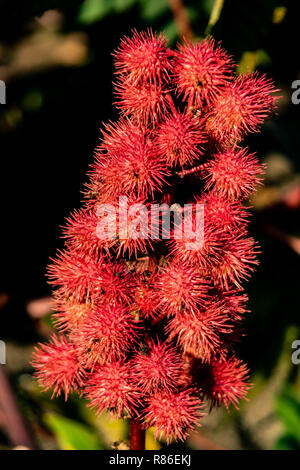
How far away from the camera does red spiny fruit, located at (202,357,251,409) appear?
763 mm

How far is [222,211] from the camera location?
662mm

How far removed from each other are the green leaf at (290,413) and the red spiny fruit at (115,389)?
0.88 m

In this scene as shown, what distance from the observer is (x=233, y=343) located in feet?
2.52

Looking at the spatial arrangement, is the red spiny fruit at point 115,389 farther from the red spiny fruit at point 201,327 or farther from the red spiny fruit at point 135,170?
the red spiny fruit at point 135,170

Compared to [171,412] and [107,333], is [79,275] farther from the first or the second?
[171,412]

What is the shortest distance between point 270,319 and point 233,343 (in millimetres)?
1086

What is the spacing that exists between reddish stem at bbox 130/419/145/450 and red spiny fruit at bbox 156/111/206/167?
40 centimetres

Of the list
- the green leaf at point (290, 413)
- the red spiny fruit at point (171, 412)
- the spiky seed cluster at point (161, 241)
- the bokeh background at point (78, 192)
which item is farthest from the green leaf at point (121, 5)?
the green leaf at point (290, 413)

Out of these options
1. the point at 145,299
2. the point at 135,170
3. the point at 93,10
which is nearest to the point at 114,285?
the point at 145,299

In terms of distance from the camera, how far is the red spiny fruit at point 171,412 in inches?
26.9

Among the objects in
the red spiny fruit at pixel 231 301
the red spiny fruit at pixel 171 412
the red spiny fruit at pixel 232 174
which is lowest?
the red spiny fruit at pixel 171 412

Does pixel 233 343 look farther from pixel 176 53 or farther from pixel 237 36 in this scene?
pixel 237 36

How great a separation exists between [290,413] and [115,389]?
3.07 ft
